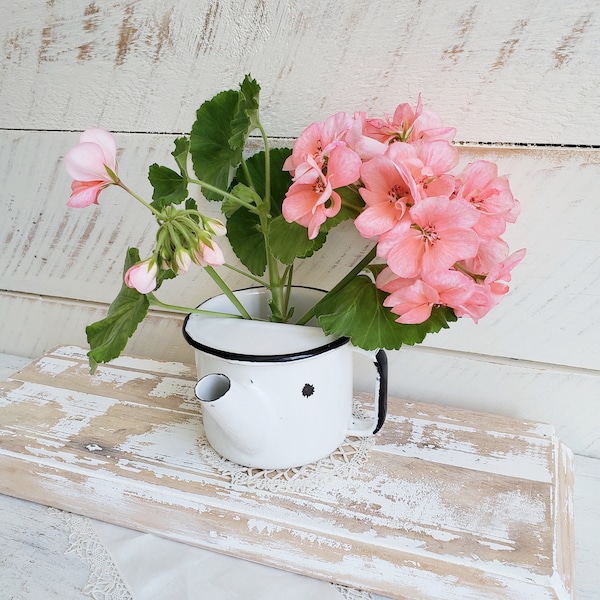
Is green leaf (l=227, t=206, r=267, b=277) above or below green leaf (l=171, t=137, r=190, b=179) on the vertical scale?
below

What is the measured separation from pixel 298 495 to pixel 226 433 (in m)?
0.09

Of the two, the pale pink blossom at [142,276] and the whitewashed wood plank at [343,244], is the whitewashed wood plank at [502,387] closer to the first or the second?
the whitewashed wood plank at [343,244]

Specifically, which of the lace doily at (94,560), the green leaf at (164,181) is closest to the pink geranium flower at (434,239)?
the green leaf at (164,181)

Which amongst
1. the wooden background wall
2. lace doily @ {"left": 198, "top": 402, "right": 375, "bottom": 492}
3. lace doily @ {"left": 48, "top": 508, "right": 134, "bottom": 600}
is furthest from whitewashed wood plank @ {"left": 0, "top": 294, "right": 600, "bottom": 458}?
lace doily @ {"left": 48, "top": 508, "right": 134, "bottom": 600}

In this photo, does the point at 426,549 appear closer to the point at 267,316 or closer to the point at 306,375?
the point at 306,375

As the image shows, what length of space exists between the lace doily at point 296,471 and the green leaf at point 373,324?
14 cm

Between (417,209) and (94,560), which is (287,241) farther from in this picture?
(94,560)

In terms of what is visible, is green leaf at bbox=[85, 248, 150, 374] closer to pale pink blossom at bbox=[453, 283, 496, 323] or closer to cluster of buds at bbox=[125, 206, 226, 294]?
cluster of buds at bbox=[125, 206, 226, 294]

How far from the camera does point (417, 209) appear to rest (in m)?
0.44

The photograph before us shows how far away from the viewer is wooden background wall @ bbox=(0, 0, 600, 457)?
57 cm

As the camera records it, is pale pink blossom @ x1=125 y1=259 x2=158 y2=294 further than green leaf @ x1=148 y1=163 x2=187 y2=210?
No

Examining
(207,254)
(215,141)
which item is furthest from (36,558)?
(215,141)

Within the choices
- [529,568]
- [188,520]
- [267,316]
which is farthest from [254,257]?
[529,568]

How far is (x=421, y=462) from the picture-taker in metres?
0.58
